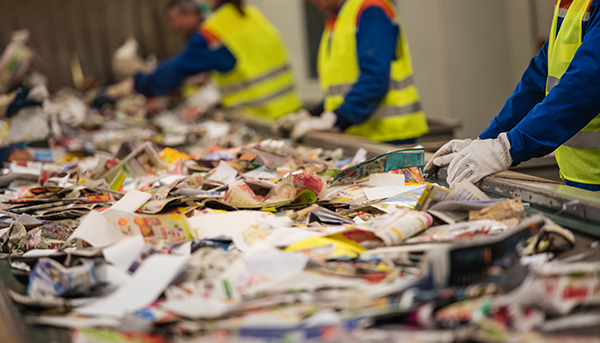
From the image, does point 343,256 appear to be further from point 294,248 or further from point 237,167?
point 237,167

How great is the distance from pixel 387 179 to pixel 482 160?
305 millimetres

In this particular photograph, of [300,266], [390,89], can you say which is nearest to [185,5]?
[390,89]

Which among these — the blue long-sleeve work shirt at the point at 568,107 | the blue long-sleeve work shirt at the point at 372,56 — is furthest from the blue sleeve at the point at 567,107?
the blue long-sleeve work shirt at the point at 372,56

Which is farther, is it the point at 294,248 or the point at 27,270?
the point at 27,270

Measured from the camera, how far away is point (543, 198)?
1.37 metres

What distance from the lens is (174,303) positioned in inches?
38.1

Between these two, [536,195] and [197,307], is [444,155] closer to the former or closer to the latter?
[536,195]

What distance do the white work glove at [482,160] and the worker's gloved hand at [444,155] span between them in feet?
0.35

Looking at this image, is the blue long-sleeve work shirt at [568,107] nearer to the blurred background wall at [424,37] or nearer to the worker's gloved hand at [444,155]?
the worker's gloved hand at [444,155]

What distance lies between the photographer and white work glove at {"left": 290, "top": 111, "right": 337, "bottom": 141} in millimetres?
3215

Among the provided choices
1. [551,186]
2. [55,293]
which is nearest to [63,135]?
[55,293]

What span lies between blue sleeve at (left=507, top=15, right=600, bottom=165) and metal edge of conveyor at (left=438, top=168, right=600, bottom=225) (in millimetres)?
144

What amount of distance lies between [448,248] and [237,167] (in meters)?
1.35

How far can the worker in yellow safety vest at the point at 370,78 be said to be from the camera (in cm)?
310
